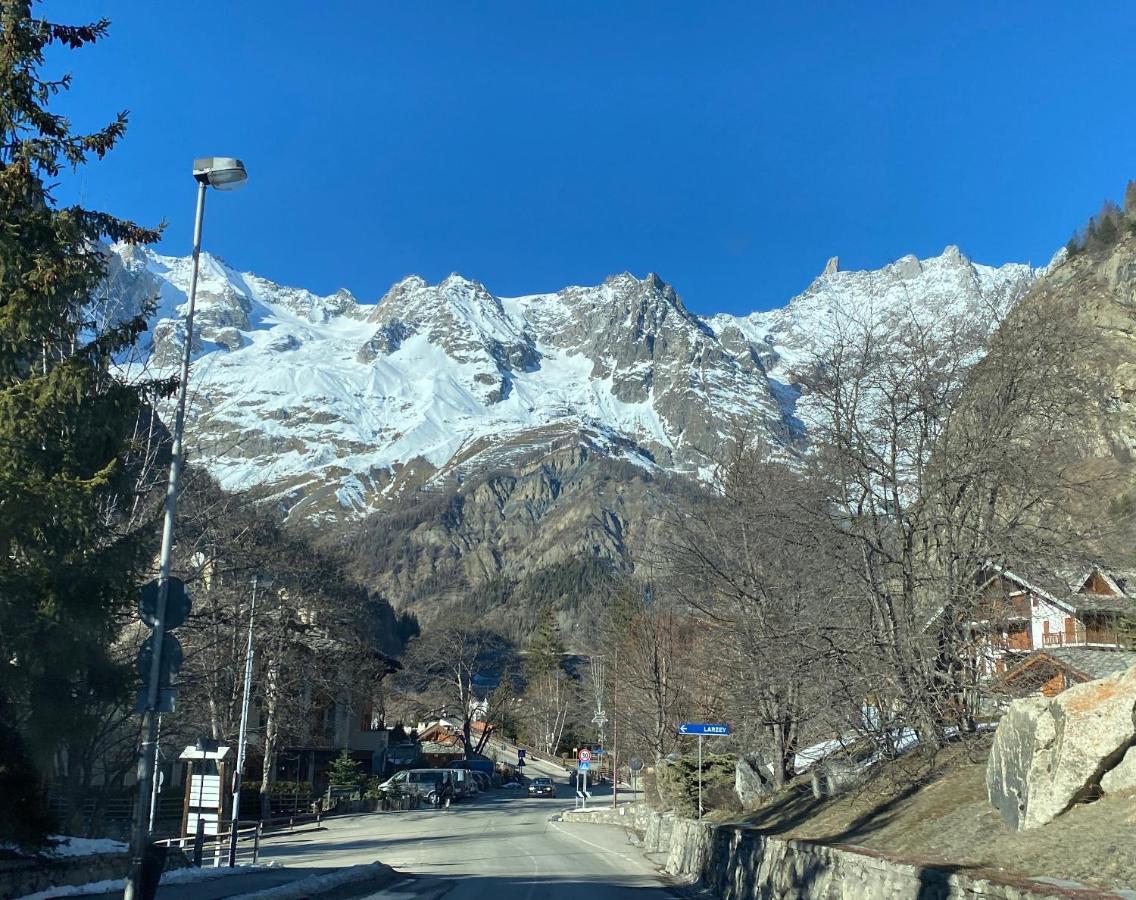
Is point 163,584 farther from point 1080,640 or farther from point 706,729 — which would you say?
point 1080,640

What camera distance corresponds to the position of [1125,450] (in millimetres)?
20109

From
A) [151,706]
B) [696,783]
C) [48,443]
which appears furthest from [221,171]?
[696,783]

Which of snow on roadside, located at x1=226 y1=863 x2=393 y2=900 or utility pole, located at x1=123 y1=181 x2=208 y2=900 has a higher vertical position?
utility pole, located at x1=123 y1=181 x2=208 y2=900

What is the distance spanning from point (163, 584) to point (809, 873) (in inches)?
371

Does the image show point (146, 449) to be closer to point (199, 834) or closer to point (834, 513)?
point (199, 834)

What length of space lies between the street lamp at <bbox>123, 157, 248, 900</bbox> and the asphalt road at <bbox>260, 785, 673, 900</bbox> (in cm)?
790

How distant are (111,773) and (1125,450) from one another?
23456 millimetres

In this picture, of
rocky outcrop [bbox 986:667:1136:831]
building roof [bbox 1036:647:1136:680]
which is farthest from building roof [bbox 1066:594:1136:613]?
rocky outcrop [bbox 986:667:1136:831]

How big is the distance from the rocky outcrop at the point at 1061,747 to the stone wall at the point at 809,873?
169cm

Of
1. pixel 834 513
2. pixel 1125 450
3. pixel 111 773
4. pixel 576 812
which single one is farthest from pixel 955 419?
pixel 576 812

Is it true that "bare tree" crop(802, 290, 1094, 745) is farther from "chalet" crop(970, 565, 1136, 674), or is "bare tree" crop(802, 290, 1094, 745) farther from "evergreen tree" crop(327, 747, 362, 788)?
"evergreen tree" crop(327, 747, 362, 788)

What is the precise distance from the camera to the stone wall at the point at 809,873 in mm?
9311

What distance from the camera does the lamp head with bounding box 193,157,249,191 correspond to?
39.7 ft

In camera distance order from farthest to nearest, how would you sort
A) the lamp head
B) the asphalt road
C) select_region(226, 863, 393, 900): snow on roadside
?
the asphalt road → select_region(226, 863, 393, 900): snow on roadside → the lamp head
